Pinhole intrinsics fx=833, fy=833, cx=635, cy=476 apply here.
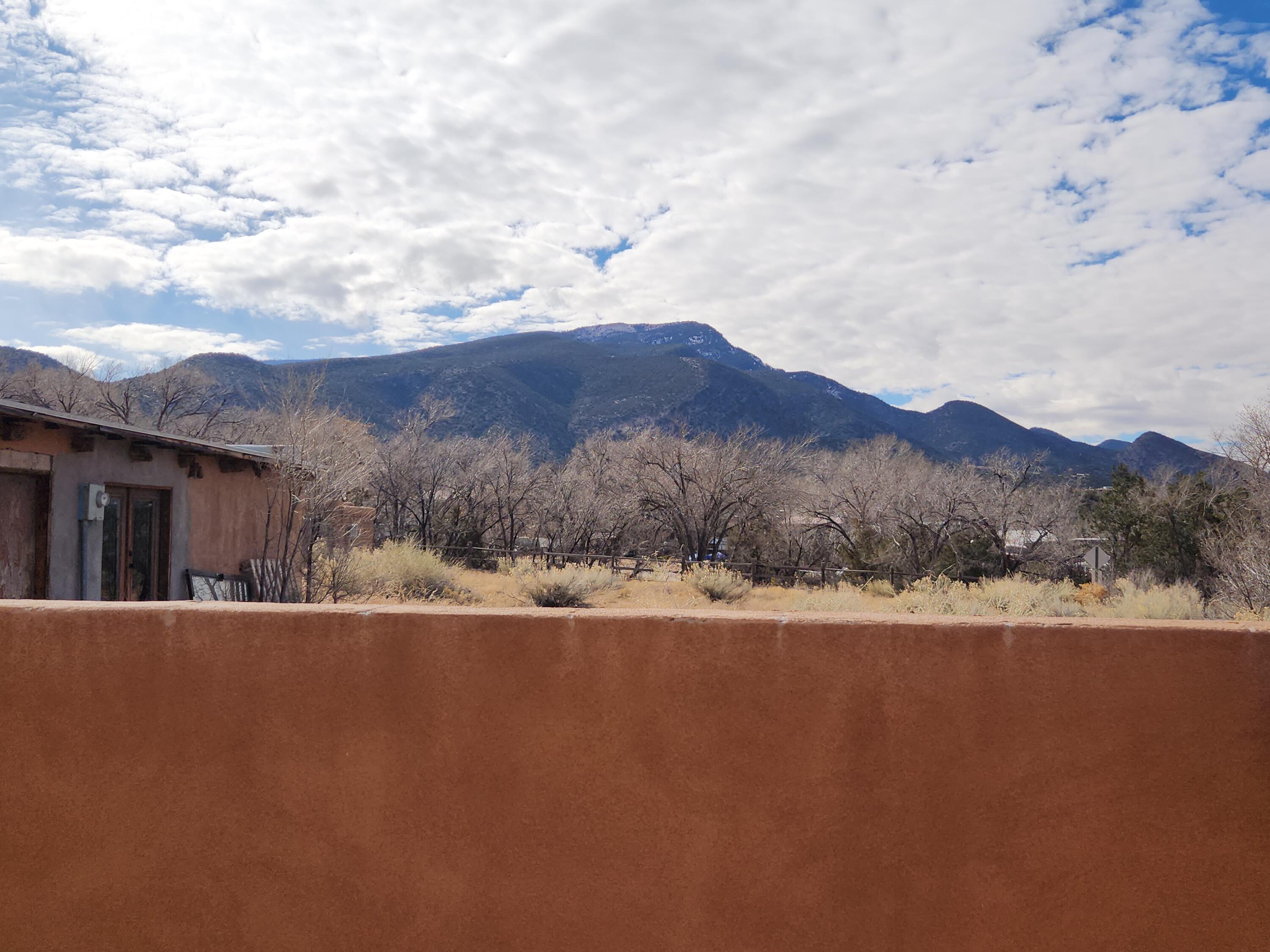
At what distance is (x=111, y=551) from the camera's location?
10.1 meters

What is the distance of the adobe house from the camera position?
868cm

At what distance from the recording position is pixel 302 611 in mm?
2332

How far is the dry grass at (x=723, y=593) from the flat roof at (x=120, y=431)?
13.4ft

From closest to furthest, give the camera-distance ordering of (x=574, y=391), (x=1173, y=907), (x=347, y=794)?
(x=1173, y=907) < (x=347, y=794) < (x=574, y=391)

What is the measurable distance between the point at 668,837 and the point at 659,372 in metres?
83.3

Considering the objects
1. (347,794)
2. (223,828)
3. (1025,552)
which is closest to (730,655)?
(347,794)

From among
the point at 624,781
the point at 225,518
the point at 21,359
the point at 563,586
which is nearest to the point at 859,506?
the point at 563,586

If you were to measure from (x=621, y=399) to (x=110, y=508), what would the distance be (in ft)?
230

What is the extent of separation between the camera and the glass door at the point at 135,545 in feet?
33.0

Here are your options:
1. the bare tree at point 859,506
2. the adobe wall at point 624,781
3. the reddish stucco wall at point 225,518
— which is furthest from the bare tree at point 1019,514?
the adobe wall at point 624,781

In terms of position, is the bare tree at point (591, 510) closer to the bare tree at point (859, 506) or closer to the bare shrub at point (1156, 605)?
the bare tree at point (859, 506)

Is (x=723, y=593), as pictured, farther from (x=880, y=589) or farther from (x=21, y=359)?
(x=21, y=359)

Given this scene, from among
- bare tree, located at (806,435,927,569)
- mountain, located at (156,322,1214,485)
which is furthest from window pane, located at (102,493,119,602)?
mountain, located at (156,322,1214,485)

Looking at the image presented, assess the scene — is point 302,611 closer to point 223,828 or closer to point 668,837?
point 223,828
